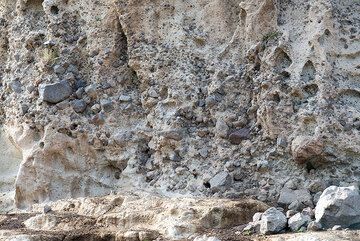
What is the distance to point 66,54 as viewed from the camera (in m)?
9.26

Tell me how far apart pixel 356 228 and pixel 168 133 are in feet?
9.40

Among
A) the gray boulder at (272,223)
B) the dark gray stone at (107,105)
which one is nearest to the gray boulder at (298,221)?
the gray boulder at (272,223)

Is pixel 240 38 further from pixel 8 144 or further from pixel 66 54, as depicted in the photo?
pixel 8 144

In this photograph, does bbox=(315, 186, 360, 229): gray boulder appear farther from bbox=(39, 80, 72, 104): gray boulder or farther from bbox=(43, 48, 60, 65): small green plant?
bbox=(43, 48, 60, 65): small green plant

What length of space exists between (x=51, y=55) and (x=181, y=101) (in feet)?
6.65

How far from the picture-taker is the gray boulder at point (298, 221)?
6.09 meters

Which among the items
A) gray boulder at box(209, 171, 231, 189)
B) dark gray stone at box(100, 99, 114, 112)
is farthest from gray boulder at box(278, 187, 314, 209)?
dark gray stone at box(100, 99, 114, 112)

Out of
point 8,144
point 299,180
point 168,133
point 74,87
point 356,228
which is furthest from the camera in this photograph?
point 8,144

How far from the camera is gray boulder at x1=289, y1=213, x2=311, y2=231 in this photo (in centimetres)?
609

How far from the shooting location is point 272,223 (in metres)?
6.06

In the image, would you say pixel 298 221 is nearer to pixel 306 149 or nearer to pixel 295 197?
pixel 295 197

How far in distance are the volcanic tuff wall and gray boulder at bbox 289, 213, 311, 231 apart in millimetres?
1160

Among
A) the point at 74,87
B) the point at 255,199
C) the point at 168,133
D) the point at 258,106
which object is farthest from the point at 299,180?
the point at 74,87

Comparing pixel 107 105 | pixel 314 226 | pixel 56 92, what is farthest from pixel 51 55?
pixel 314 226
